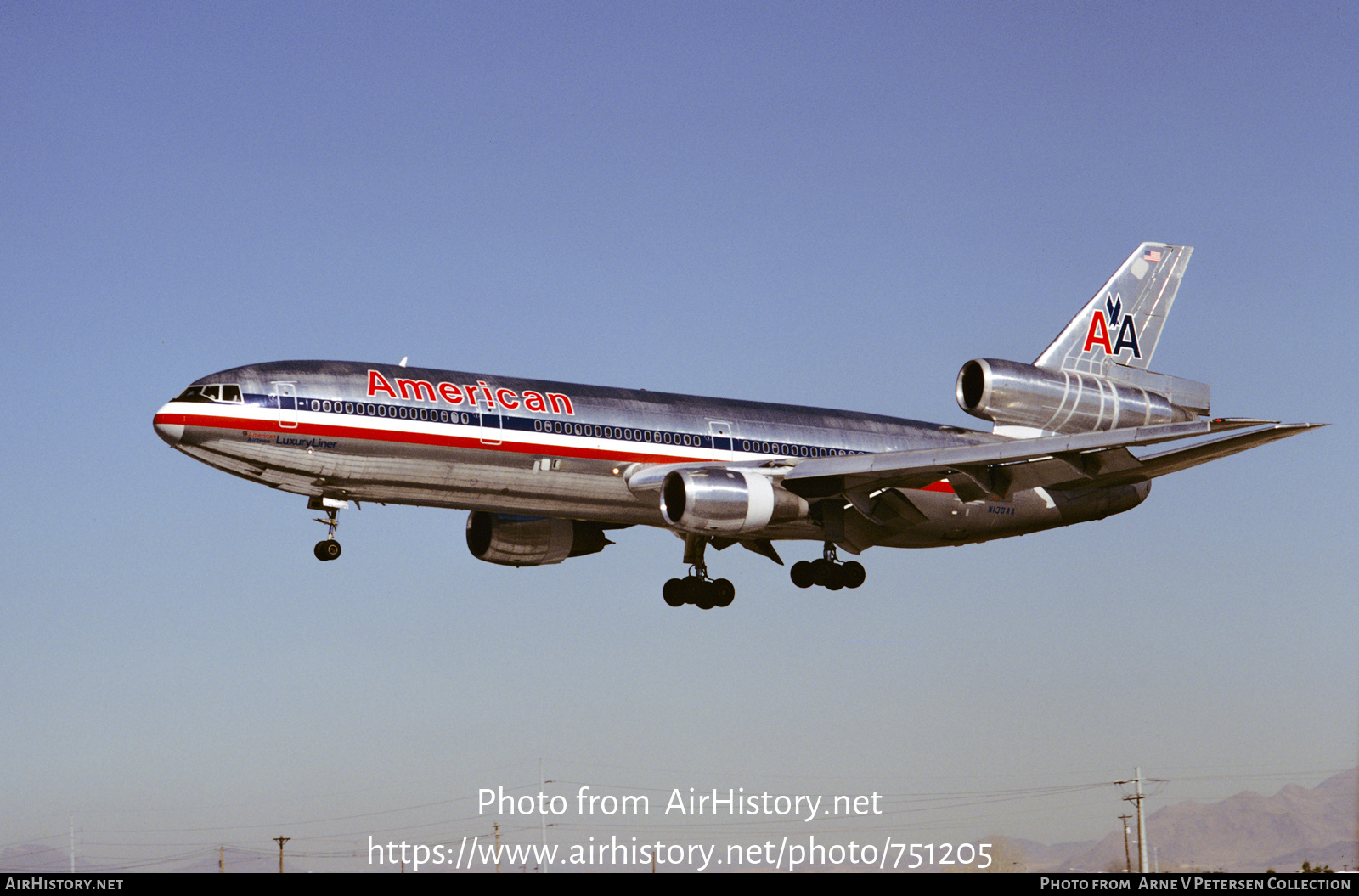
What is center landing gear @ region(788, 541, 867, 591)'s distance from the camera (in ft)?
165

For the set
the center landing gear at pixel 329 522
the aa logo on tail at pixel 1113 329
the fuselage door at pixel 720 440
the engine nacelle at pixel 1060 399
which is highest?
the aa logo on tail at pixel 1113 329

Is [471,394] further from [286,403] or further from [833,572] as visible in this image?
[833,572]

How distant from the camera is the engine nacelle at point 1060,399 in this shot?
157 ft

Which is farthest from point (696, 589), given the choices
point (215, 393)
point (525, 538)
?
point (215, 393)

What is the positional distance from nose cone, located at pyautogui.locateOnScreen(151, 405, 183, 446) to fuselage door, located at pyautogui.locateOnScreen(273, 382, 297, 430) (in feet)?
7.97

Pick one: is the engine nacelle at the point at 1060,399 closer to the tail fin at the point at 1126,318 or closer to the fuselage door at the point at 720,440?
the tail fin at the point at 1126,318

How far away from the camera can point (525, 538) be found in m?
51.8

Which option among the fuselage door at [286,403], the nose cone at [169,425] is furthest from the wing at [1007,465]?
the nose cone at [169,425]

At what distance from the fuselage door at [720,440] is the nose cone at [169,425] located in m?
14.9

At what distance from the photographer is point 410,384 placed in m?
42.8

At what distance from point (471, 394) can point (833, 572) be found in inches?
531

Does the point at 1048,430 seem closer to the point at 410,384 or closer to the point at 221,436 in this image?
the point at 410,384
